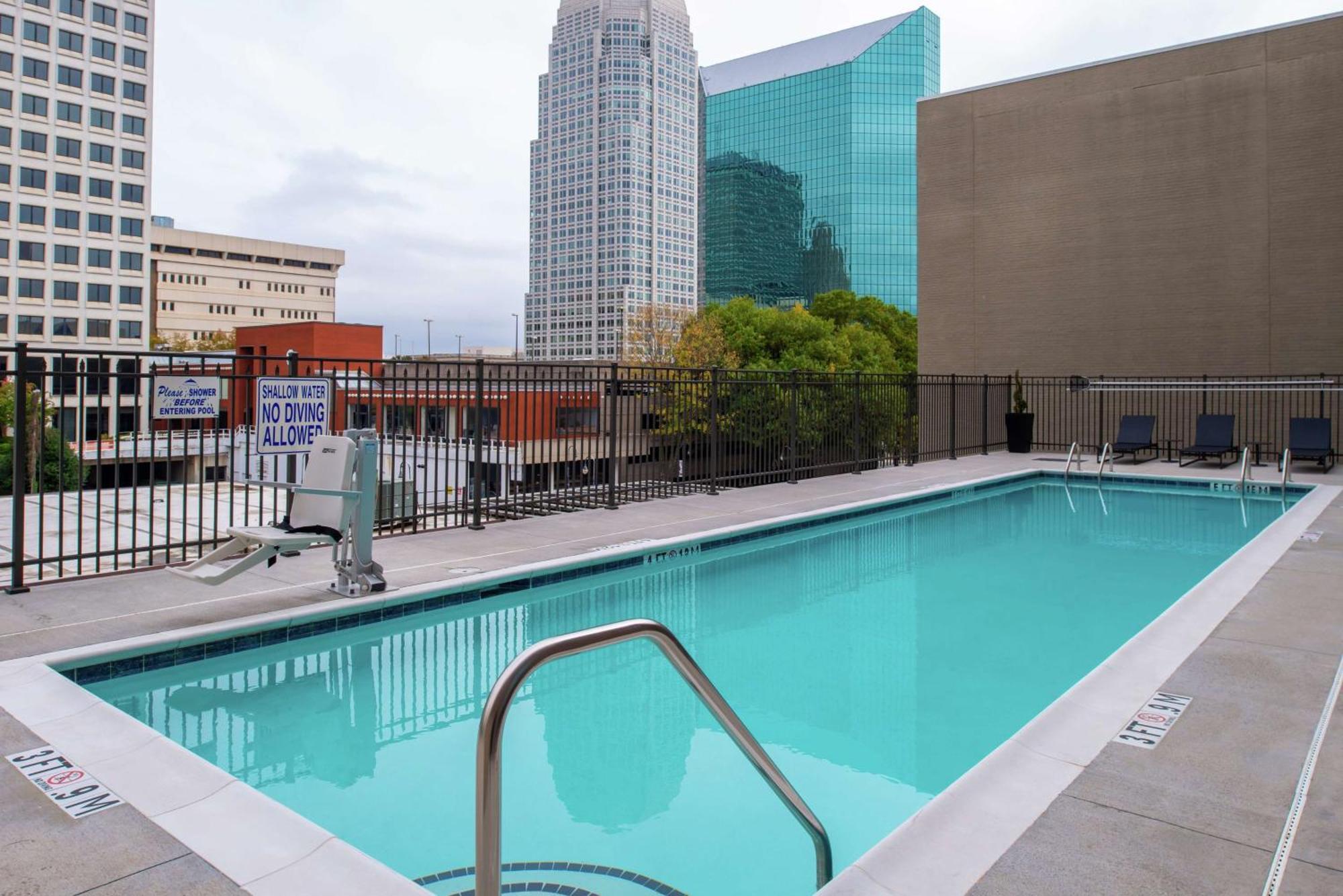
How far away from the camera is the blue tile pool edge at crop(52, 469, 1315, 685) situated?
4648 millimetres

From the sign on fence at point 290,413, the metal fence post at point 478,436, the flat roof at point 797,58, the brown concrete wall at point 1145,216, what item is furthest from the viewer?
the flat roof at point 797,58

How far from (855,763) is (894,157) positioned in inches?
4083

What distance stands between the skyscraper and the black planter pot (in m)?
116

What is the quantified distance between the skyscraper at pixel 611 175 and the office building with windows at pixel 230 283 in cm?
3808

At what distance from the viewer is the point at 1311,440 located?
15.2 meters

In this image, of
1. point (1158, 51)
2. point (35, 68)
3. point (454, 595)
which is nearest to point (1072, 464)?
point (1158, 51)

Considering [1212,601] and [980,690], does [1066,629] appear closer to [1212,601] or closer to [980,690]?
[1212,601]

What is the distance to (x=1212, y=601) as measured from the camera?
582 cm

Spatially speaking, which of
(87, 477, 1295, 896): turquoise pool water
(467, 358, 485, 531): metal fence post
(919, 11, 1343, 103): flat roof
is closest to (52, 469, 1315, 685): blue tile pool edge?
(87, 477, 1295, 896): turquoise pool water

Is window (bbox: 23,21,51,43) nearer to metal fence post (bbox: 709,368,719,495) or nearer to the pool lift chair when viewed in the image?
metal fence post (bbox: 709,368,719,495)

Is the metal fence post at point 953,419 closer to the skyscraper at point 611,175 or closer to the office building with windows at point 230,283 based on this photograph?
the office building with windows at point 230,283

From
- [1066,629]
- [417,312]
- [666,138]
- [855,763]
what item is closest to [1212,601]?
[1066,629]

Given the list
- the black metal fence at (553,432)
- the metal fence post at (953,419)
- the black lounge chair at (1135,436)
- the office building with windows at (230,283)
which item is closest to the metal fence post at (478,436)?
the black metal fence at (553,432)

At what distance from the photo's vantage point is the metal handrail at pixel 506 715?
1983mm
